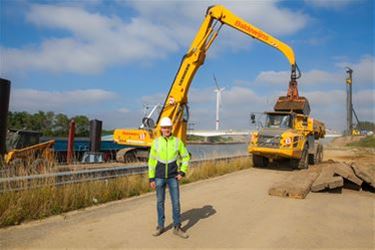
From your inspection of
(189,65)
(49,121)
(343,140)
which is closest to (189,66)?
(189,65)

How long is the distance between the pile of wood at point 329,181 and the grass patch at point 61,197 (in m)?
3.86

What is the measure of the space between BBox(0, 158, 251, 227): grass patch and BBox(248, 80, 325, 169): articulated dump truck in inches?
282

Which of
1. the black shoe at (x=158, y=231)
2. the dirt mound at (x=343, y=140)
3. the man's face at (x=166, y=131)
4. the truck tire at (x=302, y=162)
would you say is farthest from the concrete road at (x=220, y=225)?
the dirt mound at (x=343, y=140)

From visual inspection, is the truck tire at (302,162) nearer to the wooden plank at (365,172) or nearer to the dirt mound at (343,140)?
the wooden plank at (365,172)

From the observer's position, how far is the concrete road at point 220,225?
5832mm

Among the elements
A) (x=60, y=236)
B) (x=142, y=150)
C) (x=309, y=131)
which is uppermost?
(x=309, y=131)

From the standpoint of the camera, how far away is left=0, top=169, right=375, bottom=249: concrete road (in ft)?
19.1

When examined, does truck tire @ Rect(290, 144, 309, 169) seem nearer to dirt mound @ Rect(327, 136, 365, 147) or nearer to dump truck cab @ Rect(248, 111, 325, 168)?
dump truck cab @ Rect(248, 111, 325, 168)

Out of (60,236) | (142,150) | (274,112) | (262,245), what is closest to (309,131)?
(274,112)

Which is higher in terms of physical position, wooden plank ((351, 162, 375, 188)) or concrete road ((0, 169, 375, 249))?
wooden plank ((351, 162, 375, 188))

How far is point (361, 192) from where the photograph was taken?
11.5 metres

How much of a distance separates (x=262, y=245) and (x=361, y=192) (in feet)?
23.2

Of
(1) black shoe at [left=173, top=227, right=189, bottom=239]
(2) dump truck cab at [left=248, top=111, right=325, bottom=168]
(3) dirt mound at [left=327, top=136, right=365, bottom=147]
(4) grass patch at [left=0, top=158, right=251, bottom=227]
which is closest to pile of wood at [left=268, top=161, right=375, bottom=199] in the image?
(2) dump truck cab at [left=248, top=111, right=325, bottom=168]

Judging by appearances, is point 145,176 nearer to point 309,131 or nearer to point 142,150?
point 142,150
